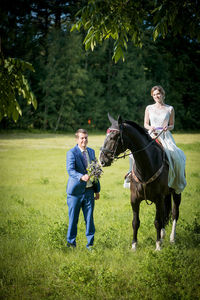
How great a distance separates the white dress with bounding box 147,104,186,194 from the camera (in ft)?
19.6

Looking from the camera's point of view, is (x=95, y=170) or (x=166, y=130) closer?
(x=95, y=170)

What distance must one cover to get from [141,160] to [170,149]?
116 centimetres

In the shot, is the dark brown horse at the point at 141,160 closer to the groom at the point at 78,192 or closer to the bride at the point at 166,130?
the bride at the point at 166,130

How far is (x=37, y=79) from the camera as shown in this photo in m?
36.3

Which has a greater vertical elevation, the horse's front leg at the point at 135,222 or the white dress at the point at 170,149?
the white dress at the point at 170,149

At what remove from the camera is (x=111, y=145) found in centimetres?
470

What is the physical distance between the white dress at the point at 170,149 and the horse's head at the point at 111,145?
5.12 feet

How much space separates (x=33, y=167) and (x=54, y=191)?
5.48 m

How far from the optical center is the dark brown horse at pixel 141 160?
473 cm

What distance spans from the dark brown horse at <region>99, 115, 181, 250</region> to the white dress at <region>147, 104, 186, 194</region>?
0.82 feet

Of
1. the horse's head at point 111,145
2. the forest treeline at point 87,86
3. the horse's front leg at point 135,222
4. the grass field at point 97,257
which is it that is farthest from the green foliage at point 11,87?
the forest treeline at point 87,86

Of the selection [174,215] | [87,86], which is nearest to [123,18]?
[174,215]

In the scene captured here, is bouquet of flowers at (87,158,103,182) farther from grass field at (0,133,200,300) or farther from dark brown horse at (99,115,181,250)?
grass field at (0,133,200,300)

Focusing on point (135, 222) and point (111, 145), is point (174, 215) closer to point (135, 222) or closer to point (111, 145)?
point (135, 222)
